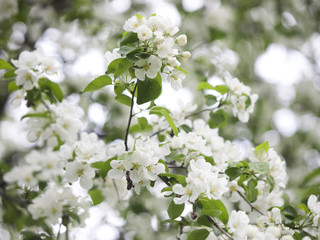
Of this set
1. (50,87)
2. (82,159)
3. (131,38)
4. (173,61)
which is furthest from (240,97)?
(50,87)

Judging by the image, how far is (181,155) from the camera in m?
1.50

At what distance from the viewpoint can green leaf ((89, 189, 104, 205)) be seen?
5.54ft

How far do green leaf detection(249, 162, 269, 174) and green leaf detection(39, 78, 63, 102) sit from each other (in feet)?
3.17

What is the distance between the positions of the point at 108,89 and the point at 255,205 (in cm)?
190

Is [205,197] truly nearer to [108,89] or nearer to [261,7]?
[108,89]

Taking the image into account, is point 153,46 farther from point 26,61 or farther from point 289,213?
point 289,213

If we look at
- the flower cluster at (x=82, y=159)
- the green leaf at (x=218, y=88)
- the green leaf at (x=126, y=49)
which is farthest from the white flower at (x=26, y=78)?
the green leaf at (x=218, y=88)

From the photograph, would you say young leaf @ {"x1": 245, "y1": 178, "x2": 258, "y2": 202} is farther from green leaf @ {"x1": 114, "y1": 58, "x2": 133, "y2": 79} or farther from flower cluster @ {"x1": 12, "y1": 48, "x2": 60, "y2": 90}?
flower cluster @ {"x1": 12, "y1": 48, "x2": 60, "y2": 90}

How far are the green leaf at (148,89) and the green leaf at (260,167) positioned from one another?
1.58 feet

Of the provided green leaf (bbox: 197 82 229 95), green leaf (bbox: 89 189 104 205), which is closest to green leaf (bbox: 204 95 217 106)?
green leaf (bbox: 197 82 229 95)

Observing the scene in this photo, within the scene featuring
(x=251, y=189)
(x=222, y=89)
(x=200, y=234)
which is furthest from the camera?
(x=222, y=89)

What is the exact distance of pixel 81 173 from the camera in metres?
1.53

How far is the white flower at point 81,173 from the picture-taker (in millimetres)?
1510

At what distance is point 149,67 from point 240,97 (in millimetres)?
621
